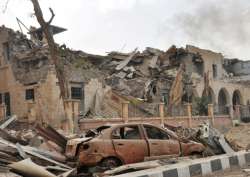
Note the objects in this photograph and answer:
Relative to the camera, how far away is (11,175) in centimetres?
870

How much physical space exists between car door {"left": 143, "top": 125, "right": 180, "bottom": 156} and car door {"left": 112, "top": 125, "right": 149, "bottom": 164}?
0.20 m

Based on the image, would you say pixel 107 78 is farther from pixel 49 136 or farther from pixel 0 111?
pixel 49 136

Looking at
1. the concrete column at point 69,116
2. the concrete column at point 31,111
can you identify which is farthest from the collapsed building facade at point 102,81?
the concrete column at point 69,116

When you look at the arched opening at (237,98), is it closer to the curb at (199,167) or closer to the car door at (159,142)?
the car door at (159,142)

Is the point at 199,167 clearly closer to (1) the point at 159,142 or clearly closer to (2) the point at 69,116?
(1) the point at 159,142

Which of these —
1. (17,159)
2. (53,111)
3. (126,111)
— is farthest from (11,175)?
(53,111)

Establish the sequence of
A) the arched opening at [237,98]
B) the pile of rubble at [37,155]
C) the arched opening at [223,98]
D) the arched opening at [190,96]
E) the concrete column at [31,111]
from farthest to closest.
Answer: the arched opening at [237,98]
the arched opening at [223,98]
the arched opening at [190,96]
the concrete column at [31,111]
the pile of rubble at [37,155]

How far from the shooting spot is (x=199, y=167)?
9.63 m

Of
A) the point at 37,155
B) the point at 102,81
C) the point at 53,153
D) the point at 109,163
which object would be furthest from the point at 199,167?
the point at 102,81

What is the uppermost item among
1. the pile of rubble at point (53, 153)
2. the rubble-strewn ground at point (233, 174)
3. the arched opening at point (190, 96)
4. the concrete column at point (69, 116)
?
the arched opening at point (190, 96)

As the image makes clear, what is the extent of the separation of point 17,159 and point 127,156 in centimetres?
265

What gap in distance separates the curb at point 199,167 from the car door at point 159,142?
1.58 meters

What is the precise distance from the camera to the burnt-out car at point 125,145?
11.1m

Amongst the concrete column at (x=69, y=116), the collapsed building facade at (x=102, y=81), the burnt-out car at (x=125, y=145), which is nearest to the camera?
the burnt-out car at (x=125, y=145)
